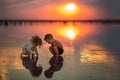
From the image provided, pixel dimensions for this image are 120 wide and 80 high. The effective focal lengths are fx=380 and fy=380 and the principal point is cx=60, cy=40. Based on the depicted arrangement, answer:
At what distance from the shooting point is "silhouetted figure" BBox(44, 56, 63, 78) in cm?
324

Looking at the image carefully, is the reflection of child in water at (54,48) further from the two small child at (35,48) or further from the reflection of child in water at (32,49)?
the reflection of child in water at (32,49)

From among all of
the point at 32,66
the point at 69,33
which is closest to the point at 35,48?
the point at 32,66

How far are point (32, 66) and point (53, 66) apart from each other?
0.64ft

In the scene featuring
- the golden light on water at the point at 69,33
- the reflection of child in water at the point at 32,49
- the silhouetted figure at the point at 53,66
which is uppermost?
the golden light on water at the point at 69,33

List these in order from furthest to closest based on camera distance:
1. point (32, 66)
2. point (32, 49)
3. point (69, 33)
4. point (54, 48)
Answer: point (69, 33) → point (54, 48) → point (32, 49) → point (32, 66)

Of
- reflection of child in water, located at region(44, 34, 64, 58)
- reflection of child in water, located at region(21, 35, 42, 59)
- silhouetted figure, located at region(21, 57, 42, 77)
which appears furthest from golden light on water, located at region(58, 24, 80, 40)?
silhouetted figure, located at region(21, 57, 42, 77)

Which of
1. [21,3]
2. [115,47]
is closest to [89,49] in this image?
[115,47]

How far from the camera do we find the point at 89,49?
4621mm

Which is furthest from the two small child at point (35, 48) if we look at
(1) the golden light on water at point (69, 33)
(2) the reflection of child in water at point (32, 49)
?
(1) the golden light on water at point (69, 33)

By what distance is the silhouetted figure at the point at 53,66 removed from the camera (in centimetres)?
324

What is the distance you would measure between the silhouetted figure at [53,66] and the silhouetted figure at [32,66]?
8cm

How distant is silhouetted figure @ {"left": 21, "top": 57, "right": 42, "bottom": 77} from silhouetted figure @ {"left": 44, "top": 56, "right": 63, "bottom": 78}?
78mm

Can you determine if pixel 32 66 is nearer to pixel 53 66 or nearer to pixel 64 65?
pixel 53 66

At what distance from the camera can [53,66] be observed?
11.5 ft
